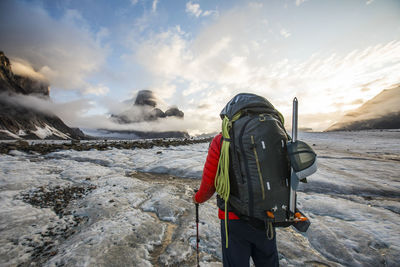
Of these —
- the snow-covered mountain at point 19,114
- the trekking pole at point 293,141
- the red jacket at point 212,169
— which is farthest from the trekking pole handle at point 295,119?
the snow-covered mountain at point 19,114

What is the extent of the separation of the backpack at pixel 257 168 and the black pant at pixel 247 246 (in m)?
0.15

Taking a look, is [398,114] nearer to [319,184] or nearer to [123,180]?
[319,184]

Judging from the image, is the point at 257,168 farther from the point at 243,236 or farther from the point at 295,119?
the point at 243,236

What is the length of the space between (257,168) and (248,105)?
0.80 m

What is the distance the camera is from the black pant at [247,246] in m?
1.90

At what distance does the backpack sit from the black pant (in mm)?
150

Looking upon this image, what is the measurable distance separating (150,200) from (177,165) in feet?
15.3

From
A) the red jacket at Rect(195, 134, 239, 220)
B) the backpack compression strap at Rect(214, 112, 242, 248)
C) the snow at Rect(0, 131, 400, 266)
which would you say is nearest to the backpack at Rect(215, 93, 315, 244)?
the backpack compression strap at Rect(214, 112, 242, 248)

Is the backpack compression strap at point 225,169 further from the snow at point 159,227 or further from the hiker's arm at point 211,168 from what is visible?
the snow at point 159,227

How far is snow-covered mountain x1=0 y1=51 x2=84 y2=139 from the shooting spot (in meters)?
96.7

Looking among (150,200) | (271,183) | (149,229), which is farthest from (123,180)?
(271,183)

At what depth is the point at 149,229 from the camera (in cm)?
376

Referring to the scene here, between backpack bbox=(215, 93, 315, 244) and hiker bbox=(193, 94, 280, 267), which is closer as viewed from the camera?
backpack bbox=(215, 93, 315, 244)

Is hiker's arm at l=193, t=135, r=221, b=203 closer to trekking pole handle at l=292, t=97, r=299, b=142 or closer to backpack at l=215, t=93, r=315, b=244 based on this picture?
backpack at l=215, t=93, r=315, b=244
